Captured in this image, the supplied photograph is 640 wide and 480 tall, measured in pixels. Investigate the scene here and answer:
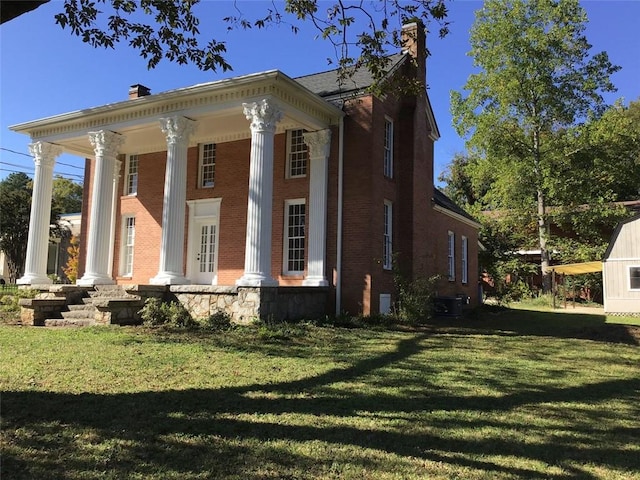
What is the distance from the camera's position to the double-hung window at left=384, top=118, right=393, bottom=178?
52.9 feet

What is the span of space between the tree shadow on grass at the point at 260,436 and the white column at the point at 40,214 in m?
12.5

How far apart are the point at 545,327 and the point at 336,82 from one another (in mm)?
9910

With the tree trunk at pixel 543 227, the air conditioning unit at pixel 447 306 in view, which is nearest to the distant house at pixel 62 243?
the air conditioning unit at pixel 447 306

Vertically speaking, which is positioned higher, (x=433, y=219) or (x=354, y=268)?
(x=433, y=219)

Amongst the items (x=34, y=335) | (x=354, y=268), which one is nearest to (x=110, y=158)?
(x=34, y=335)

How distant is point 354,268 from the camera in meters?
14.4

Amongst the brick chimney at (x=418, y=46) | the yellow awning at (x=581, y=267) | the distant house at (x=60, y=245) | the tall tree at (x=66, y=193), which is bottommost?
the yellow awning at (x=581, y=267)

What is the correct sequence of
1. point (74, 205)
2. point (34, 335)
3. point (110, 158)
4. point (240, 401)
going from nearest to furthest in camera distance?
point (240, 401) < point (34, 335) < point (110, 158) < point (74, 205)

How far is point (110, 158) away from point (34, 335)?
697cm

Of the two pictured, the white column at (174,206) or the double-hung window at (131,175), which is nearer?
the white column at (174,206)

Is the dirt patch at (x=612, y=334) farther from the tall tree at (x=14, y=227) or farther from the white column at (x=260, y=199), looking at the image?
the tall tree at (x=14, y=227)

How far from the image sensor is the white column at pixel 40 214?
16.7 metres

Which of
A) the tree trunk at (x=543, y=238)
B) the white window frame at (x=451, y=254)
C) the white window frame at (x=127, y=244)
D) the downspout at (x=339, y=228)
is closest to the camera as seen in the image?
the downspout at (x=339, y=228)

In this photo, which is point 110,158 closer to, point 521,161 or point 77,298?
point 77,298
